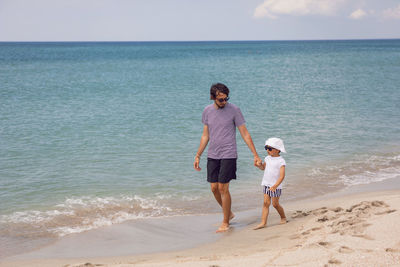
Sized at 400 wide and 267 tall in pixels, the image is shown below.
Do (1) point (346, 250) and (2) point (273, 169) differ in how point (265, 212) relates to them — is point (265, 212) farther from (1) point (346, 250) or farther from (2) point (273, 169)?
(1) point (346, 250)

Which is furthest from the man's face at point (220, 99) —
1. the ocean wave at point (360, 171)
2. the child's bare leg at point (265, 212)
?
the ocean wave at point (360, 171)

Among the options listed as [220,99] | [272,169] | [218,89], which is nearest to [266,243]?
[272,169]

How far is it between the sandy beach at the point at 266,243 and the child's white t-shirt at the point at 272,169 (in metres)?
0.62

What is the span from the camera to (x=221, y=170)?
5.74 meters

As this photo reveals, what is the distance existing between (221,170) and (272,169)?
2.14ft

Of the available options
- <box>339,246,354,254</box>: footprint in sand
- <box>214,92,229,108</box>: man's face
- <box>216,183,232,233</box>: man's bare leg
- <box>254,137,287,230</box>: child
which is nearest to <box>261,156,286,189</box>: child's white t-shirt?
<box>254,137,287,230</box>: child

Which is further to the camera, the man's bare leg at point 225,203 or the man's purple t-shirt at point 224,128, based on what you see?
the man's bare leg at point 225,203

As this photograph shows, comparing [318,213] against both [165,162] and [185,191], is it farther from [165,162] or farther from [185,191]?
[165,162]

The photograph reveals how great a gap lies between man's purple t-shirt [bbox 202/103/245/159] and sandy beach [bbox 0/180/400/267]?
3.58 feet

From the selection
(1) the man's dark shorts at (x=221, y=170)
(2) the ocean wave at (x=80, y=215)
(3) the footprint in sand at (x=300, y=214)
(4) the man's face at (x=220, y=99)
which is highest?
(4) the man's face at (x=220, y=99)

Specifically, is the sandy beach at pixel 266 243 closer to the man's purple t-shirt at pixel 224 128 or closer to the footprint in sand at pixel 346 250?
the footprint in sand at pixel 346 250

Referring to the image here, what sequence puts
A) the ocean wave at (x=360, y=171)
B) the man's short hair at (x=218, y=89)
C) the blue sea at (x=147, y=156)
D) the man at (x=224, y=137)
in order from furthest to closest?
1. the ocean wave at (x=360, y=171)
2. the blue sea at (x=147, y=156)
3. the man at (x=224, y=137)
4. the man's short hair at (x=218, y=89)

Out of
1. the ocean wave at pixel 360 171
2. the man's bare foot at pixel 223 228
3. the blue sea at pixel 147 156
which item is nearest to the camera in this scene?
the man's bare foot at pixel 223 228

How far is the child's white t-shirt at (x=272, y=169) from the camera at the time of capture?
555 cm
